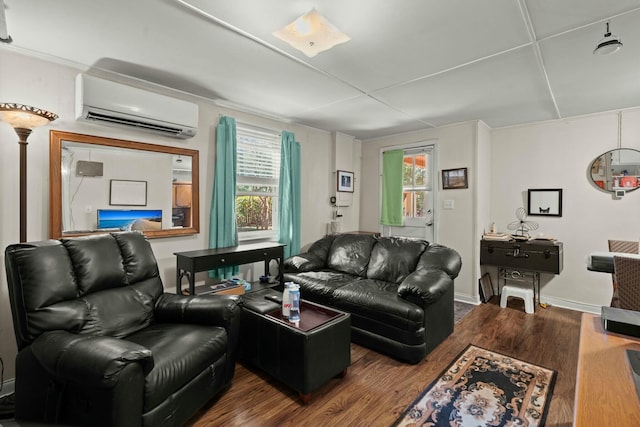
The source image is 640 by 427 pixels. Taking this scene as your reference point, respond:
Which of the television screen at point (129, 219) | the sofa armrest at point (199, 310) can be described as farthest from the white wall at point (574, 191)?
the television screen at point (129, 219)

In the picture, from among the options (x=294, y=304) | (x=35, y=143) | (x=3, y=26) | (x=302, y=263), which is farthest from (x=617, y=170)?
(x=35, y=143)

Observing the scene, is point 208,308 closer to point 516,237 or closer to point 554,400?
point 554,400

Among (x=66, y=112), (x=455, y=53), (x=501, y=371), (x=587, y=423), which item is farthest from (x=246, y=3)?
(x=501, y=371)

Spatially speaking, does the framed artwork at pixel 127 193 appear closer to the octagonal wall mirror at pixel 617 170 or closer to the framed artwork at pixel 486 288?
the framed artwork at pixel 486 288

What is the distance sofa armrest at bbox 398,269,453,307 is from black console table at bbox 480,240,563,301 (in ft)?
5.17

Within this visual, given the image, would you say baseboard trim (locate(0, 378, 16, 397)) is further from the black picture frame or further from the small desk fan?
the small desk fan

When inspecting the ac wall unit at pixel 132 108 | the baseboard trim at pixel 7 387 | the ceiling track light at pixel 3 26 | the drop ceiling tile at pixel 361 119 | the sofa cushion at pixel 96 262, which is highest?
the drop ceiling tile at pixel 361 119

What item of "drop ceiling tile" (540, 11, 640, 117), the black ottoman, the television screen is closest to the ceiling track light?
the television screen

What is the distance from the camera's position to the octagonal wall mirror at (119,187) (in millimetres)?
2355

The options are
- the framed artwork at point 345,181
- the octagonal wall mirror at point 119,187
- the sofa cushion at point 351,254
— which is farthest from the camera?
the framed artwork at point 345,181

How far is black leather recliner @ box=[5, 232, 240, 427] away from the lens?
137 cm

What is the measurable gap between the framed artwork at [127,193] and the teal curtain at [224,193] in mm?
677

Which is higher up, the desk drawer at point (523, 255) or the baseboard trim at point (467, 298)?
the desk drawer at point (523, 255)

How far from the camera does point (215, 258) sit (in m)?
2.84
